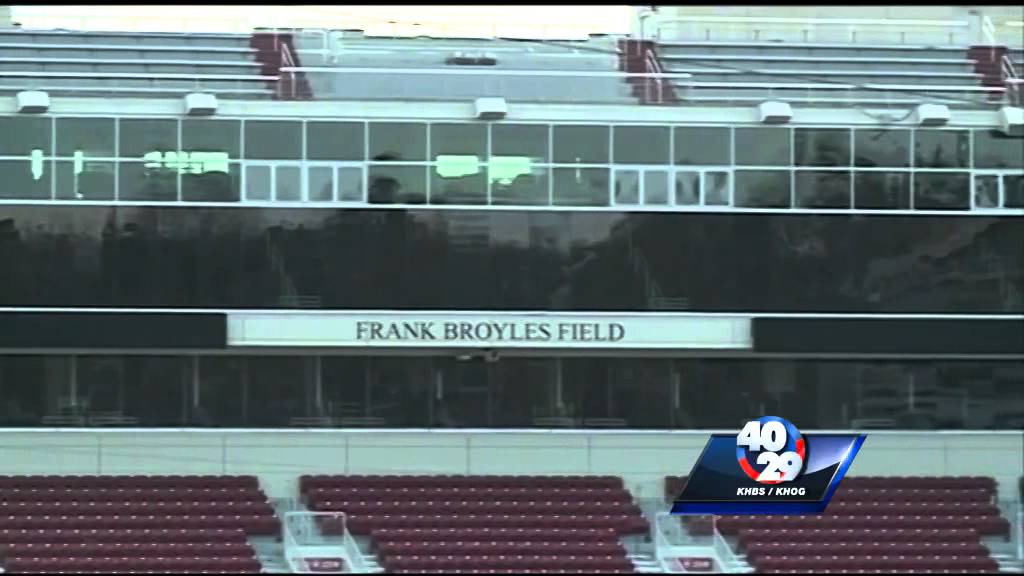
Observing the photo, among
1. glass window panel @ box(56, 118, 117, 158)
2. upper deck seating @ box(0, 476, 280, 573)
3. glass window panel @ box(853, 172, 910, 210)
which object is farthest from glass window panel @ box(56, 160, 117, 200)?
glass window panel @ box(853, 172, 910, 210)

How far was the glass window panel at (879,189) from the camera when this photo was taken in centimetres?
2730

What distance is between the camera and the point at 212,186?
→ 2647 cm

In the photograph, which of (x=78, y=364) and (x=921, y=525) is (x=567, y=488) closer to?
(x=921, y=525)

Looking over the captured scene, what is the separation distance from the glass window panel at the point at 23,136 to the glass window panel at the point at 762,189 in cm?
889

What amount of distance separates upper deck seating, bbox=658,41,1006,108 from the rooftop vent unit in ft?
7.91

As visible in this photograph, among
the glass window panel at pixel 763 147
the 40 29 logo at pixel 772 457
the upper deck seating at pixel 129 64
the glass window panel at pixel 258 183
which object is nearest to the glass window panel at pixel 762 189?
the glass window panel at pixel 763 147

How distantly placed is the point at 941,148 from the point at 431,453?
7854 mm

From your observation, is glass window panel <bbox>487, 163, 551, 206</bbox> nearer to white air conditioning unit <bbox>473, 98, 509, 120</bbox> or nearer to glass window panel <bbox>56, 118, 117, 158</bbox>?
white air conditioning unit <bbox>473, 98, 509, 120</bbox>

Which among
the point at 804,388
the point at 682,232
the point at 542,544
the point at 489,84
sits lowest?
the point at 542,544

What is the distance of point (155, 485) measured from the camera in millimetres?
26297

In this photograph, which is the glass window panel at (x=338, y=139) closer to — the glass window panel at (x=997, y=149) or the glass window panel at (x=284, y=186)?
the glass window panel at (x=284, y=186)

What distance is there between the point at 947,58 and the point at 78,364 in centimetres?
1266

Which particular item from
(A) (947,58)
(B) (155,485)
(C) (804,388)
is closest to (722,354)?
(C) (804,388)

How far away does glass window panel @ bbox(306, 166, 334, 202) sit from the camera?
26641mm
